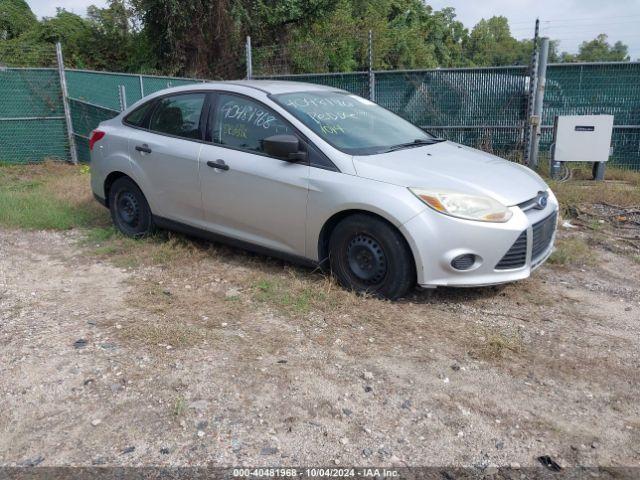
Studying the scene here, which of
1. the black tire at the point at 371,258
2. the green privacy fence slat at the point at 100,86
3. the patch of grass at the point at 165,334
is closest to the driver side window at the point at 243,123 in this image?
the black tire at the point at 371,258

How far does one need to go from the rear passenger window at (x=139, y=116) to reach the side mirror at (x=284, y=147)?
1.87 meters

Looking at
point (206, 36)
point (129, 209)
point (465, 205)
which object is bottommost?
point (129, 209)

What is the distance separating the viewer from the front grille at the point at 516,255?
413cm

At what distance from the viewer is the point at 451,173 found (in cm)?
434

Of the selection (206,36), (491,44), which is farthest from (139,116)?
(491,44)

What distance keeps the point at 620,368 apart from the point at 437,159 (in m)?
2.04

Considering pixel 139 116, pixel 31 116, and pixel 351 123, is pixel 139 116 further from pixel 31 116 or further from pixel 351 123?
pixel 31 116

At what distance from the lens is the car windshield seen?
15.4ft

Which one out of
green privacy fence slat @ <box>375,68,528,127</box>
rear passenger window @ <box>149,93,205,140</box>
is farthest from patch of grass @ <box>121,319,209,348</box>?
green privacy fence slat @ <box>375,68,528,127</box>

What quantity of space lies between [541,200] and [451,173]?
0.77m

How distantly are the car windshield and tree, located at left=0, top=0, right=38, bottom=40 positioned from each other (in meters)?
18.2

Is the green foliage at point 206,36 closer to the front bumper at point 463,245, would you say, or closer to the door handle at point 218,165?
the door handle at point 218,165

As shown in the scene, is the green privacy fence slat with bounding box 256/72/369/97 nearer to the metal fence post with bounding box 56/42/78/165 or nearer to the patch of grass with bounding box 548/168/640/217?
the patch of grass with bounding box 548/168/640/217

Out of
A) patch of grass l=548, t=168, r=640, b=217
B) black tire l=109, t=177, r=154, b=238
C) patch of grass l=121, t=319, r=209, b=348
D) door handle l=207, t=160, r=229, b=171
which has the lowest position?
patch of grass l=121, t=319, r=209, b=348
